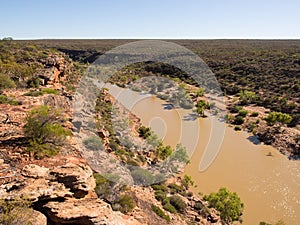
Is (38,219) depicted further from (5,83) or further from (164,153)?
(5,83)

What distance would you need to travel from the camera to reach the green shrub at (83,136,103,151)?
16020 millimetres

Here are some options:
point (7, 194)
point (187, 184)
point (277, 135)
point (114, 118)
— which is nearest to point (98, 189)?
point (7, 194)

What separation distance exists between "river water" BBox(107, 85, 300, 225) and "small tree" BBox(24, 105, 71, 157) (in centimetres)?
1100

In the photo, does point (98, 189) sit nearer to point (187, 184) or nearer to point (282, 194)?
point (187, 184)

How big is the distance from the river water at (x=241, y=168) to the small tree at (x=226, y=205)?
157 centimetres

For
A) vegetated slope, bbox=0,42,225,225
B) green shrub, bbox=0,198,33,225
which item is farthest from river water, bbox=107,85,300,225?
green shrub, bbox=0,198,33,225

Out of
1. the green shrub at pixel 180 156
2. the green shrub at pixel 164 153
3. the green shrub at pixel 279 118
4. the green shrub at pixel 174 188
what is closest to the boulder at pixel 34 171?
the green shrub at pixel 174 188

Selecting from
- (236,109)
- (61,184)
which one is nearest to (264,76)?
(236,109)

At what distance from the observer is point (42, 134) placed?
12211 millimetres

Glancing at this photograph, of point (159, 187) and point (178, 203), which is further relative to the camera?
point (159, 187)

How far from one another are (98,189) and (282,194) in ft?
47.0

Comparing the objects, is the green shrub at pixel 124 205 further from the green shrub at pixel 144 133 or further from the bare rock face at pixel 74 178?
the green shrub at pixel 144 133

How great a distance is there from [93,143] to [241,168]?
1320cm

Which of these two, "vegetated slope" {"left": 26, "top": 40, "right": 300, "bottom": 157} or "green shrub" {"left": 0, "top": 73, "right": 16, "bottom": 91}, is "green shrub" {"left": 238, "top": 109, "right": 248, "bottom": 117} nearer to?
"vegetated slope" {"left": 26, "top": 40, "right": 300, "bottom": 157}
